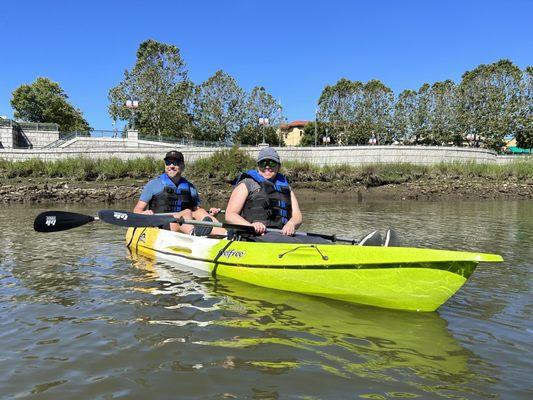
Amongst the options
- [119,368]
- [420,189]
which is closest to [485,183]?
[420,189]

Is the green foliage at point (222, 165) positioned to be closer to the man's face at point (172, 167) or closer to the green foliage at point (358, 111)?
the man's face at point (172, 167)

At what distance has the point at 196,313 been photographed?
5.21 metres

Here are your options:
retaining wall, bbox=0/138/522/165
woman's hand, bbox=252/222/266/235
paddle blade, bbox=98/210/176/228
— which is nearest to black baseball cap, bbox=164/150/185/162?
paddle blade, bbox=98/210/176/228

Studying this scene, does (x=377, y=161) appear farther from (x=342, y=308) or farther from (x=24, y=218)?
(x=342, y=308)

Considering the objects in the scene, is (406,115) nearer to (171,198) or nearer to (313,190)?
(313,190)

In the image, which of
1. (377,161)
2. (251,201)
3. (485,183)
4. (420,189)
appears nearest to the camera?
(251,201)

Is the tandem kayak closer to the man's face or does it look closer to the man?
the man

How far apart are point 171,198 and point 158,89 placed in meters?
43.3

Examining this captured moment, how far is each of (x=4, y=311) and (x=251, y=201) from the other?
3.32 metres

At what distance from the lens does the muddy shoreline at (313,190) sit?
81.9 feet

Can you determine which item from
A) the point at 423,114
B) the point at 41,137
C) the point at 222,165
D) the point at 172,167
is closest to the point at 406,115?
the point at 423,114

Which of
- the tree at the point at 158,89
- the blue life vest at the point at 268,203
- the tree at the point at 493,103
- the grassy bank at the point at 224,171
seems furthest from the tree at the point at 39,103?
the blue life vest at the point at 268,203

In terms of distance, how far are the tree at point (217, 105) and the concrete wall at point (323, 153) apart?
13.7 metres

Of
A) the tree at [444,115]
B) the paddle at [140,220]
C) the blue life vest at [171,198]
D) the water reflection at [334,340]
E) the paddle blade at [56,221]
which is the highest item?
the tree at [444,115]
